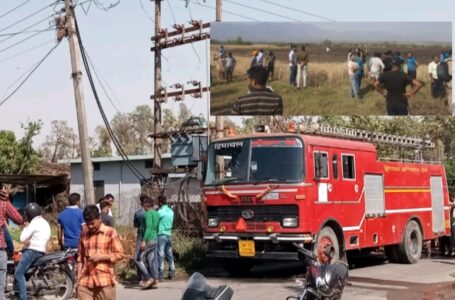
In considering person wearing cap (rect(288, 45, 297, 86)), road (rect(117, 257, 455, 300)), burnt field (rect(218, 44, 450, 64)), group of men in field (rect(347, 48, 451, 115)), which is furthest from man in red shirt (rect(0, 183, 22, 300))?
group of men in field (rect(347, 48, 451, 115))

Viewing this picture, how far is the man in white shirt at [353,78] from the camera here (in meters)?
28.6

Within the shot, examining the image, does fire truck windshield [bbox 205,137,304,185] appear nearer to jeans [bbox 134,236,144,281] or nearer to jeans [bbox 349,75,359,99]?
jeans [bbox 134,236,144,281]

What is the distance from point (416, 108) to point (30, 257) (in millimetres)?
20797

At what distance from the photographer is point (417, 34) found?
28188 millimetres

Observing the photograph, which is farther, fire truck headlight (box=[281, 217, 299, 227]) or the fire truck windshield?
the fire truck windshield

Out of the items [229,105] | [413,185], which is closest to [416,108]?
[229,105]

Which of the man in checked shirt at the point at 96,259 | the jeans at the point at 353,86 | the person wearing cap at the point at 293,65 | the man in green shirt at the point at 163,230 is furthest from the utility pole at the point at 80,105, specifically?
the jeans at the point at 353,86

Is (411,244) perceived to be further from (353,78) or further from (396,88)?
(353,78)

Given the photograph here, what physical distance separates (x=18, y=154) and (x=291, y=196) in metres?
21.4

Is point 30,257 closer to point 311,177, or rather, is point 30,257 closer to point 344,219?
point 311,177

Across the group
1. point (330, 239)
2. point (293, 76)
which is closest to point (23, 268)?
point (330, 239)

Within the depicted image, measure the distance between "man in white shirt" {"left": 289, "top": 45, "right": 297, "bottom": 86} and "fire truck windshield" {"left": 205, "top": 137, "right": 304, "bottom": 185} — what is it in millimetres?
14777

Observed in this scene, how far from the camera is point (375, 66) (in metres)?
28.8

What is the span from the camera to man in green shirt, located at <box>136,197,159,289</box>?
1298 cm
